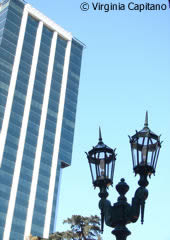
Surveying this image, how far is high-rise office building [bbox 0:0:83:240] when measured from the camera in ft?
346

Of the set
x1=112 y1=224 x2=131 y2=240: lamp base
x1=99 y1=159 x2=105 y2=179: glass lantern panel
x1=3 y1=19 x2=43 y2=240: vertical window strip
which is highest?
x1=3 y1=19 x2=43 y2=240: vertical window strip

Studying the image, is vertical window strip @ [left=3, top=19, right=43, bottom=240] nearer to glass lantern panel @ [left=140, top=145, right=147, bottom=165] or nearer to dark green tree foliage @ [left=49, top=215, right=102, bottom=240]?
dark green tree foliage @ [left=49, top=215, right=102, bottom=240]

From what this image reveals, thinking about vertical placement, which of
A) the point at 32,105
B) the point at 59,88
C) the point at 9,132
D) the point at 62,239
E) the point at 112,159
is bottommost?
the point at 112,159

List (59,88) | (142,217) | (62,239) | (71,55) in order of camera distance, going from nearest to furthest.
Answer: (142,217)
(62,239)
(59,88)
(71,55)

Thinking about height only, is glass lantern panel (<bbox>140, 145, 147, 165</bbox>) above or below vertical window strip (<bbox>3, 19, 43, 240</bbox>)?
below

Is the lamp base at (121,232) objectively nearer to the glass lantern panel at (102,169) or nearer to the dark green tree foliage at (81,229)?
the glass lantern panel at (102,169)

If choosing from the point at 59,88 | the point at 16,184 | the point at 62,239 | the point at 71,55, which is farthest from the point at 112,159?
the point at 71,55

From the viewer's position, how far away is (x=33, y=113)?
11938 centimetres

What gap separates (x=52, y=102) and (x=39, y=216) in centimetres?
3471

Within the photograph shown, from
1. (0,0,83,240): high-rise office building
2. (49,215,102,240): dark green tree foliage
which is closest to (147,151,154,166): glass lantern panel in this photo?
(49,215,102,240): dark green tree foliage

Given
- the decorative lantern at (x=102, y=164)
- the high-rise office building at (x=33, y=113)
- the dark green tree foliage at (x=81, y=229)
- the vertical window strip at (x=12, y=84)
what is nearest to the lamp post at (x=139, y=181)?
the decorative lantern at (x=102, y=164)

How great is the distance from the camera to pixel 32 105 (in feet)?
395

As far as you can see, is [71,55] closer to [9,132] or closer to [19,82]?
[19,82]

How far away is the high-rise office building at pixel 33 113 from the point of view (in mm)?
105375
